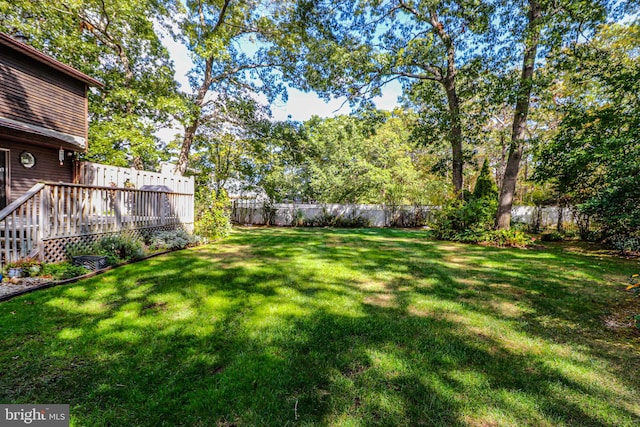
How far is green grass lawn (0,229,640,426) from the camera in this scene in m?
1.58

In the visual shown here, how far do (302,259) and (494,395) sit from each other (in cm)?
411

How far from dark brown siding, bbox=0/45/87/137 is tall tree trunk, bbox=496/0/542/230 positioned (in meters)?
13.8

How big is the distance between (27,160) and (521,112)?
1492 cm

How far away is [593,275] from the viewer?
461 centimetres

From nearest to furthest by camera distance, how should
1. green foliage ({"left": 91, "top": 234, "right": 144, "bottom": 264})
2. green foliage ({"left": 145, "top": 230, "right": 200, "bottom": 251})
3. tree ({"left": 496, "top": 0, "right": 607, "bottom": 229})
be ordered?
1. green foliage ({"left": 91, "top": 234, "right": 144, "bottom": 264})
2. green foliage ({"left": 145, "top": 230, "right": 200, "bottom": 251})
3. tree ({"left": 496, "top": 0, "right": 607, "bottom": 229})

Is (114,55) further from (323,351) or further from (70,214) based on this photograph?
(323,351)

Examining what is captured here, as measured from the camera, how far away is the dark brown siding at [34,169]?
22.9ft

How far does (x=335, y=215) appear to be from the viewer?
15.8m

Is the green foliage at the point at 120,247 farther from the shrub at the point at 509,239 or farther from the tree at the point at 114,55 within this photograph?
the shrub at the point at 509,239

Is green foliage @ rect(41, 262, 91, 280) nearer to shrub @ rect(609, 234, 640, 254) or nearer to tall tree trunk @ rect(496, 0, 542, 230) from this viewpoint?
tall tree trunk @ rect(496, 0, 542, 230)

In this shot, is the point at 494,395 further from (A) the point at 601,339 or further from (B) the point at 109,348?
(B) the point at 109,348

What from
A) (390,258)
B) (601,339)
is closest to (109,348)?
(601,339)

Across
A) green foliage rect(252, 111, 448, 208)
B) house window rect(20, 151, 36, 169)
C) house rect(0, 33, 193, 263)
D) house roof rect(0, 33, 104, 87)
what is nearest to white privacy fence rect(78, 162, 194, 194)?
house rect(0, 33, 193, 263)

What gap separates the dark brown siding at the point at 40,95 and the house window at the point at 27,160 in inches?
36.0
